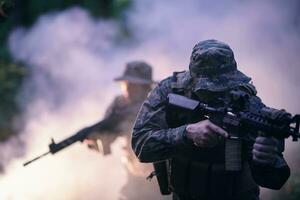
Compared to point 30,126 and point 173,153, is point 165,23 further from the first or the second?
point 173,153

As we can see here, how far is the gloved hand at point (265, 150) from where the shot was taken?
3.31m

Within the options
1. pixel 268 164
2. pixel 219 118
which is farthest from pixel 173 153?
pixel 268 164

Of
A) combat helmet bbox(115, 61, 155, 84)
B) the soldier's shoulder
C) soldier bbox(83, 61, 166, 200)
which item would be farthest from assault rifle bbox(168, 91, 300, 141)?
combat helmet bbox(115, 61, 155, 84)

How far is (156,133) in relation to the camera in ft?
12.2

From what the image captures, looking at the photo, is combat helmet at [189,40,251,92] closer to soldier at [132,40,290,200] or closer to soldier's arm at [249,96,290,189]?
soldier at [132,40,290,200]

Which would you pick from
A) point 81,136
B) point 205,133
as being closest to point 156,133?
point 205,133

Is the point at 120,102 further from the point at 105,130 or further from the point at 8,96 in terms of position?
the point at 8,96

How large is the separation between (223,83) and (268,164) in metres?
0.66

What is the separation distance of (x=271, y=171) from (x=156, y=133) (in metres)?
0.80

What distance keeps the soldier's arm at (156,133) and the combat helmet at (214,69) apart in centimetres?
25

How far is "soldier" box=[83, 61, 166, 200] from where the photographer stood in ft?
22.2

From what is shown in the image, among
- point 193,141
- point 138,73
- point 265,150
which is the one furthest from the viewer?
point 138,73

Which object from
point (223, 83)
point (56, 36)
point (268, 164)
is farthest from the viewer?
point (56, 36)

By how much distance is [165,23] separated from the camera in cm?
962
